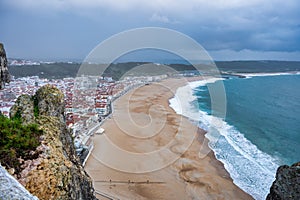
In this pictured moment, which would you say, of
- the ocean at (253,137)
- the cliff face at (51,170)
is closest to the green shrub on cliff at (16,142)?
the cliff face at (51,170)

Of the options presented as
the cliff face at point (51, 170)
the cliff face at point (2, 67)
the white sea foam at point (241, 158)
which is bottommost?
the white sea foam at point (241, 158)

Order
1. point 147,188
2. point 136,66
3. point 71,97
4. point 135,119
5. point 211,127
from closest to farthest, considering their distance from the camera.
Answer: point 147,188
point 211,127
point 135,119
point 71,97
point 136,66

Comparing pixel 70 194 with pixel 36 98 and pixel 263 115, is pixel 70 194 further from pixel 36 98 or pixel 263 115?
pixel 263 115

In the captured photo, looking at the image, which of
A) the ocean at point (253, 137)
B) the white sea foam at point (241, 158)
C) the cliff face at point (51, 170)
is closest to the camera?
the cliff face at point (51, 170)

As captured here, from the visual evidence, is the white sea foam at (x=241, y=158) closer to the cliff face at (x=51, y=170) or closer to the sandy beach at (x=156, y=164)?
the sandy beach at (x=156, y=164)

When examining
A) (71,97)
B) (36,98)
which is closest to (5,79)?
(36,98)

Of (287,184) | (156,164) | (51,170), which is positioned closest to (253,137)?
(156,164)

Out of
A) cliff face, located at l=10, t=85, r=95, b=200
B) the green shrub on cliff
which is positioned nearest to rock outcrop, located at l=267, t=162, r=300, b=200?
cliff face, located at l=10, t=85, r=95, b=200
